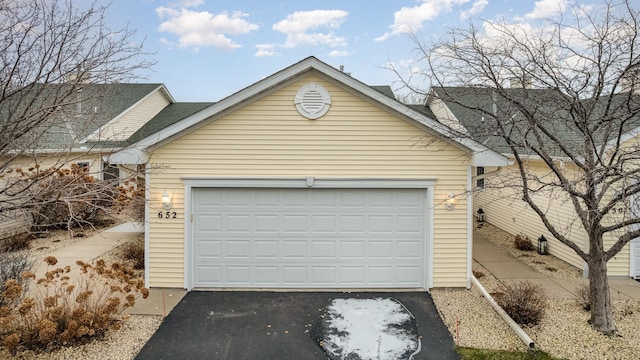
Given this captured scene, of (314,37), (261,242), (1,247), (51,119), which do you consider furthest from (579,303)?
(314,37)

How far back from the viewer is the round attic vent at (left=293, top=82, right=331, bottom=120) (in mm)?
8172

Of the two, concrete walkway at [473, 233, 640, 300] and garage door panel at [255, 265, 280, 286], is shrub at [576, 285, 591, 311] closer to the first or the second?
concrete walkway at [473, 233, 640, 300]

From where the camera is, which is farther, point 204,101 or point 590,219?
point 204,101

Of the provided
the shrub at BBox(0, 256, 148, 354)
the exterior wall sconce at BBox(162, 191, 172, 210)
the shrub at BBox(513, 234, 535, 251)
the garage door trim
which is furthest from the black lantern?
the shrub at BBox(0, 256, 148, 354)

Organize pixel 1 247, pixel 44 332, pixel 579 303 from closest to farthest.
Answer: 1. pixel 44 332
2. pixel 579 303
3. pixel 1 247

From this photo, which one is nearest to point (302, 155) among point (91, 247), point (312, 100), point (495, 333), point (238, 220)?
point (312, 100)

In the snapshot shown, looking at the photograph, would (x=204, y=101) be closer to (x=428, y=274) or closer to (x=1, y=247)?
(x=1, y=247)

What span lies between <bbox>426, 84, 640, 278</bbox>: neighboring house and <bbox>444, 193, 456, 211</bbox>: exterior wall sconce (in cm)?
52

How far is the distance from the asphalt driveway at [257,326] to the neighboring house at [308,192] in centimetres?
51

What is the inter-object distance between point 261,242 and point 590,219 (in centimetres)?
616

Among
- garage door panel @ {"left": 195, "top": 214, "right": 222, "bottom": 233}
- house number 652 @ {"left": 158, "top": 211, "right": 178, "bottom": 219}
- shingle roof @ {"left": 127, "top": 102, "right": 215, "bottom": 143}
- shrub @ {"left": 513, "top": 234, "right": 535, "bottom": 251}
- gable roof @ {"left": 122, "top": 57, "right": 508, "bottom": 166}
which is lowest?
shrub @ {"left": 513, "top": 234, "right": 535, "bottom": 251}

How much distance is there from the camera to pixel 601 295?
20.5 ft

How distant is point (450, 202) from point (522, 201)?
208 inches

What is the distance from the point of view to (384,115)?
8211 millimetres
